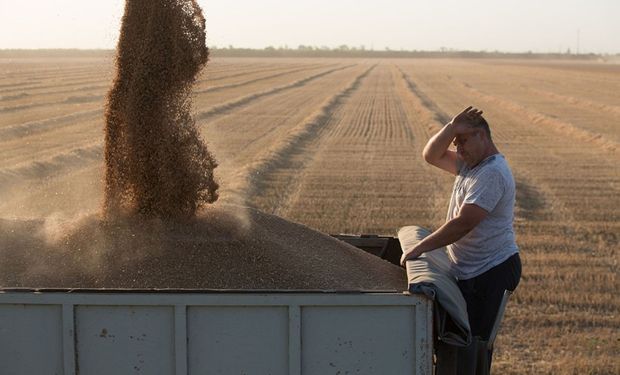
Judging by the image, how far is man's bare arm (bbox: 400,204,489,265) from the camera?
4.87 meters

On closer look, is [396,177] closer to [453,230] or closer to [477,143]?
[477,143]

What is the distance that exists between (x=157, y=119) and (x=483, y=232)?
96.6 inches

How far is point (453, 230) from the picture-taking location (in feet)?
16.0

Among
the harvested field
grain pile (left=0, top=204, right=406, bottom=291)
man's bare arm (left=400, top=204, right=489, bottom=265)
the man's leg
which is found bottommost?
the harvested field

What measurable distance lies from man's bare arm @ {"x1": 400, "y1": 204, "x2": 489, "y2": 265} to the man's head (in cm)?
39

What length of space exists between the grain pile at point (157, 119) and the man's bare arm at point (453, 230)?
1685 mm

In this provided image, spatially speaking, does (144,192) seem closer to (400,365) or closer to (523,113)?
(400,365)

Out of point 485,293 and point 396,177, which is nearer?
point 485,293

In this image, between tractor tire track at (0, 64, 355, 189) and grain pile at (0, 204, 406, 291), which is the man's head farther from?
tractor tire track at (0, 64, 355, 189)

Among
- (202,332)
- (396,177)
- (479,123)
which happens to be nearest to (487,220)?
(479,123)

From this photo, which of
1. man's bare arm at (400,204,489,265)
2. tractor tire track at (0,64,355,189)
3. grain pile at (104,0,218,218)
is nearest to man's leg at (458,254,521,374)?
man's bare arm at (400,204,489,265)

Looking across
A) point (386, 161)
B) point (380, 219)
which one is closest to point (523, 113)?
point (386, 161)

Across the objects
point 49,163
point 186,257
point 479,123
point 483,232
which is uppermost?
point 479,123

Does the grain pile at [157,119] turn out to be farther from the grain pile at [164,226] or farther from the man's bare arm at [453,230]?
the man's bare arm at [453,230]
